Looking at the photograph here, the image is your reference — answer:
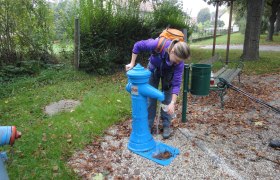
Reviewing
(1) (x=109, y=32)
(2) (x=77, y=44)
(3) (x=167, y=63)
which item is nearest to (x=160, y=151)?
→ (3) (x=167, y=63)

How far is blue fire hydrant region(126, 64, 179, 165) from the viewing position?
3287mm

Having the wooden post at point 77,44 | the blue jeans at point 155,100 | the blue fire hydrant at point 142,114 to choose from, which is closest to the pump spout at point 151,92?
the blue fire hydrant at point 142,114

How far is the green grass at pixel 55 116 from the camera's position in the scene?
10.6ft

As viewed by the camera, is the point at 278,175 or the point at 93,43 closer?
the point at 278,175

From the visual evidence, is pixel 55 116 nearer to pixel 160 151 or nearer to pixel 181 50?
pixel 160 151

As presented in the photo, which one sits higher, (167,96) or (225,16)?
(225,16)

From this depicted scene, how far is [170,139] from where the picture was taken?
3998mm

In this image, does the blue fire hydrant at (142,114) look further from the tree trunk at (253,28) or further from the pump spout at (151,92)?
the tree trunk at (253,28)

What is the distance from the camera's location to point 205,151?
3.62m

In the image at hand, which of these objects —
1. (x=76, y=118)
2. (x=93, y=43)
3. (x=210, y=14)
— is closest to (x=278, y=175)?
(x=76, y=118)

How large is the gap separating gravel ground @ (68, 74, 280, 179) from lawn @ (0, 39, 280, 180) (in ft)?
0.73

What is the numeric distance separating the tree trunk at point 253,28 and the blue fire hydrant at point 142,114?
351 inches

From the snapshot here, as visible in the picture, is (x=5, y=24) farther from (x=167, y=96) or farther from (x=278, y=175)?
(x=278, y=175)

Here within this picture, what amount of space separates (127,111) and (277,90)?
4.17 m
